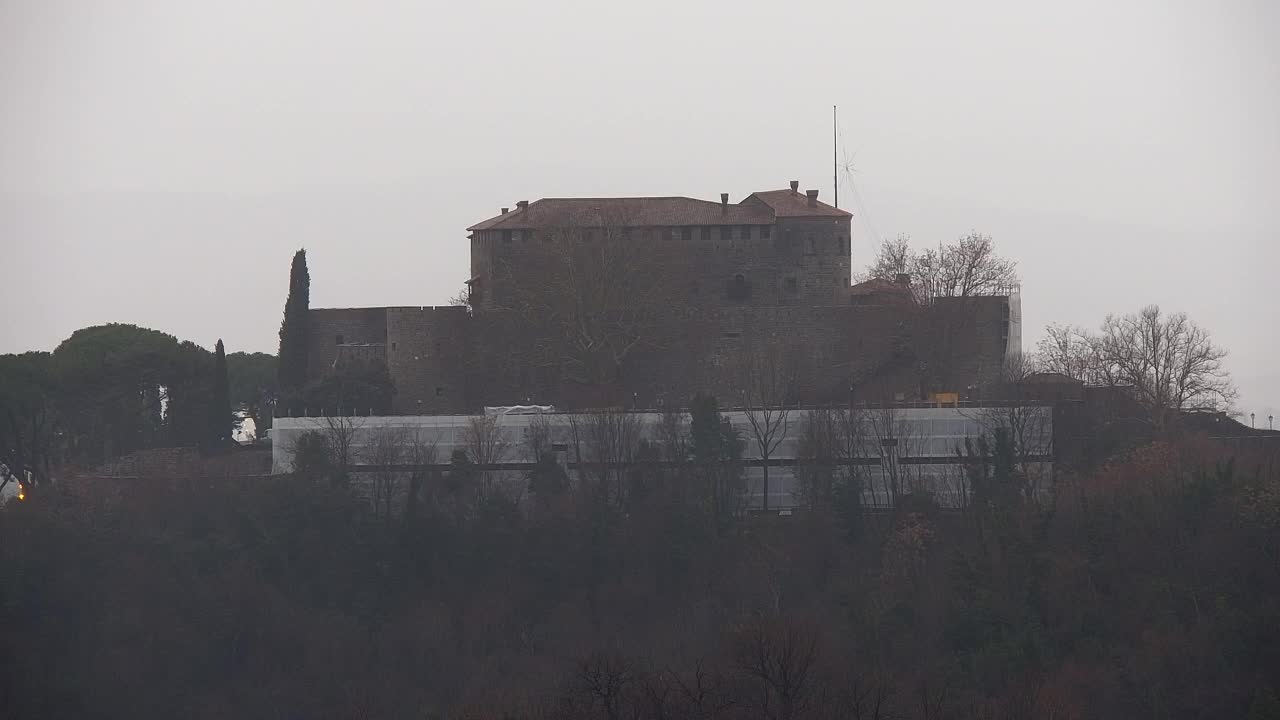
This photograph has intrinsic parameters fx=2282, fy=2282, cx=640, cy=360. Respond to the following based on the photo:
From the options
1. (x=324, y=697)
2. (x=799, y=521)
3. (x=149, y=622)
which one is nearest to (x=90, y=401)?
(x=149, y=622)

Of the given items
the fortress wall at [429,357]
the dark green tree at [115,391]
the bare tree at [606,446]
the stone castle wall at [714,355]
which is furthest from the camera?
the dark green tree at [115,391]

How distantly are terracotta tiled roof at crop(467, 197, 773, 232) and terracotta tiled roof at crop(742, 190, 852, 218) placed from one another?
1.36 ft

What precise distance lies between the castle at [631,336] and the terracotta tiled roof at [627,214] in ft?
1.25

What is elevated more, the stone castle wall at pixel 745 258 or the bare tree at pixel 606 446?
the stone castle wall at pixel 745 258

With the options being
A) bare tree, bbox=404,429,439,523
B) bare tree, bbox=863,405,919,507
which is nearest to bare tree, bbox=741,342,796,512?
bare tree, bbox=863,405,919,507

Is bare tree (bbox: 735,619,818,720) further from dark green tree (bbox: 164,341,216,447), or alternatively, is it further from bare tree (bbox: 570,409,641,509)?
dark green tree (bbox: 164,341,216,447)

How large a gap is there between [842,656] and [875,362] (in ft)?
39.7

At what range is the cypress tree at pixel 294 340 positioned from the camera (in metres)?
58.6

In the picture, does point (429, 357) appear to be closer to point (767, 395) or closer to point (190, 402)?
point (190, 402)

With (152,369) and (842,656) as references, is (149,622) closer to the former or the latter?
(152,369)

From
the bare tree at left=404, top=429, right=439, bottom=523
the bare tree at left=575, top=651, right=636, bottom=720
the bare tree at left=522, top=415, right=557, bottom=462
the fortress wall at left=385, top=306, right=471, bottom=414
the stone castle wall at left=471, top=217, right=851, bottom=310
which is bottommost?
the bare tree at left=575, top=651, right=636, bottom=720

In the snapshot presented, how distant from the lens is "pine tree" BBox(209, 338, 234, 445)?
57875 mm

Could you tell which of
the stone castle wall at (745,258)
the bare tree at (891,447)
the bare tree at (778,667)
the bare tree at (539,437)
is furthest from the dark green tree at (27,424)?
the bare tree at (778,667)

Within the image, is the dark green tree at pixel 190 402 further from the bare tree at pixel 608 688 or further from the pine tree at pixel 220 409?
the bare tree at pixel 608 688
